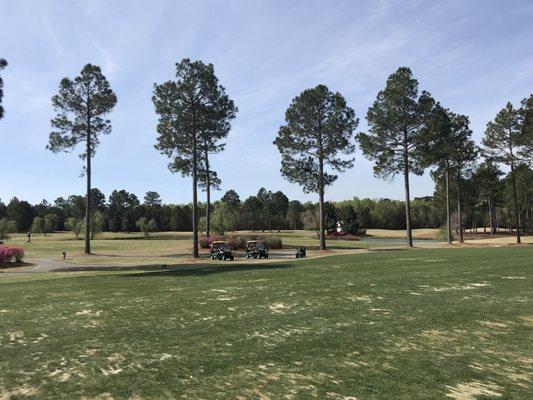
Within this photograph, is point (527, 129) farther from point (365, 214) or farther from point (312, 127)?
point (365, 214)

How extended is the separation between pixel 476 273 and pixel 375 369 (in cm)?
1282

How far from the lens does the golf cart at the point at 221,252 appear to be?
35625mm

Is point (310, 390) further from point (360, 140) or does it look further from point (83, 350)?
point (360, 140)

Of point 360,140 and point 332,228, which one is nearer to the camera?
point 360,140

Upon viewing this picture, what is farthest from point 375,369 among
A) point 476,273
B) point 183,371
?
point 476,273

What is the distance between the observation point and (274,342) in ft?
27.0

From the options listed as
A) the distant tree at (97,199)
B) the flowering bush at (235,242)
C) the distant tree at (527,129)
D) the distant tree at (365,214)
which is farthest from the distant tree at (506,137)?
the distant tree at (97,199)

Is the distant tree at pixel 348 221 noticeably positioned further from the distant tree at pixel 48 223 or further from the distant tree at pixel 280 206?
the distant tree at pixel 48 223

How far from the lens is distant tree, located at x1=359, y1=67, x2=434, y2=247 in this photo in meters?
44.2

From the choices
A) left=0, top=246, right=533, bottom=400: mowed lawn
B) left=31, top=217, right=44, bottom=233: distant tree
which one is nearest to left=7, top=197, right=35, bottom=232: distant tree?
left=31, top=217, right=44, bottom=233: distant tree

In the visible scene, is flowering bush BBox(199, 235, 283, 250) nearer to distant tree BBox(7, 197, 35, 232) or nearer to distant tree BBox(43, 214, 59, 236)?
distant tree BBox(43, 214, 59, 236)

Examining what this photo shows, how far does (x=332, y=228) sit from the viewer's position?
332 ft

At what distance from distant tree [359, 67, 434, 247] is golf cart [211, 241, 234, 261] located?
58.9 feet

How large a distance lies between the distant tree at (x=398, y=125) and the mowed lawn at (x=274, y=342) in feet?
103
